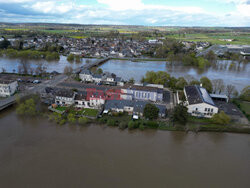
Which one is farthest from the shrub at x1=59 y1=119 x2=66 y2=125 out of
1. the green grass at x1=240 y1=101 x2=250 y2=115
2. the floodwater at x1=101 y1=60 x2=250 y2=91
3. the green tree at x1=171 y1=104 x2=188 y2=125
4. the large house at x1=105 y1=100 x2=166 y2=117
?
the green grass at x1=240 y1=101 x2=250 y2=115

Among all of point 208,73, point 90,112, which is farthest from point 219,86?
point 90,112

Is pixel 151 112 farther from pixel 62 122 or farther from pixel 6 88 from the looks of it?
pixel 6 88

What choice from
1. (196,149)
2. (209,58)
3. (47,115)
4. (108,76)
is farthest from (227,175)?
(209,58)

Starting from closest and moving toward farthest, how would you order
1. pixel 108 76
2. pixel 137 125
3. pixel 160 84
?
pixel 137 125, pixel 160 84, pixel 108 76

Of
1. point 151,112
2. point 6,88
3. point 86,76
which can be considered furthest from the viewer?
point 86,76

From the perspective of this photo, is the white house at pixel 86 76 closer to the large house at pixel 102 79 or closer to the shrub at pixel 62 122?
the large house at pixel 102 79

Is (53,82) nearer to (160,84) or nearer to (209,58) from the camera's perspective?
(160,84)
